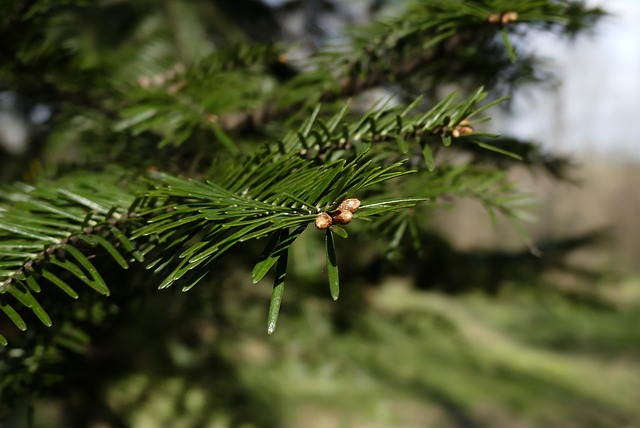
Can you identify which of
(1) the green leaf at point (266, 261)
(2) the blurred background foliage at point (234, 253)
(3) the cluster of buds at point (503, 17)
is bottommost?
(2) the blurred background foliage at point (234, 253)

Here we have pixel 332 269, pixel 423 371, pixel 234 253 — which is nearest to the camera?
pixel 332 269

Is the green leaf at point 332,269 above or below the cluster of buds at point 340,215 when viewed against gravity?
below

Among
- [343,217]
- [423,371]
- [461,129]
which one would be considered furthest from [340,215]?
[423,371]

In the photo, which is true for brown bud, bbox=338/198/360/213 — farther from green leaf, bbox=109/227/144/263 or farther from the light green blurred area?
the light green blurred area

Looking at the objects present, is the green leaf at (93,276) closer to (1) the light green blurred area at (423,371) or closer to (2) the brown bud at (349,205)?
(2) the brown bud at (349,205)

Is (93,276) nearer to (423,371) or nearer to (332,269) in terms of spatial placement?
(332,269)

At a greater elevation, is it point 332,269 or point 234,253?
point 332,269

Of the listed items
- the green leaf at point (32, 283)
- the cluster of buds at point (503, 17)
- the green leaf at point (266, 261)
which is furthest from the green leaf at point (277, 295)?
the cluster of buds at point (503, 17)

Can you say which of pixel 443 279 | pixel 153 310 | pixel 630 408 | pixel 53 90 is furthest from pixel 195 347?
pixel 630 408
